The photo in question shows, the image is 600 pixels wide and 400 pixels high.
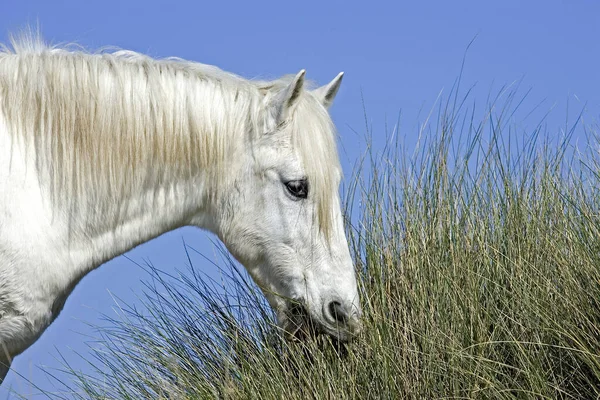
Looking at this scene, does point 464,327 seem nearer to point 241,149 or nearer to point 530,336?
point 530,336

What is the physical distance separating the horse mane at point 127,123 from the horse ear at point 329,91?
0.61 ft

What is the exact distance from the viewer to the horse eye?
127 inches

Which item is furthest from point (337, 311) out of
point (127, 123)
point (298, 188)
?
point (127, 123)

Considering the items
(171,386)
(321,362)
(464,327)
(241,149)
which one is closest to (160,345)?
(171,386)

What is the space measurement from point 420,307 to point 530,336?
50 cm

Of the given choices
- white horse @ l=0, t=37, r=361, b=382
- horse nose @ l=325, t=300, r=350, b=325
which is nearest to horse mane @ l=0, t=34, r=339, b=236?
white horse @ l=0, t=37, r=361, b=382

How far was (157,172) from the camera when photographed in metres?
3.29

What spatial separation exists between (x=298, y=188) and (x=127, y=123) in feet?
2.47

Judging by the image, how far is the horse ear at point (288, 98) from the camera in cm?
317

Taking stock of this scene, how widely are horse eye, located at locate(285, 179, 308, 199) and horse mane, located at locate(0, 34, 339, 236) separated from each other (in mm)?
37

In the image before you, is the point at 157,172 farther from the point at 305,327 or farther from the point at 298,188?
the point at 305,327

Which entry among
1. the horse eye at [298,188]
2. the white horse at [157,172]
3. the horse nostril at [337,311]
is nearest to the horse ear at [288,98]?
the white horse at [157,172]

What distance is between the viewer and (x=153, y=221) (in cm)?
334

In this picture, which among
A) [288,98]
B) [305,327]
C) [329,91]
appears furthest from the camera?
[329,91]
